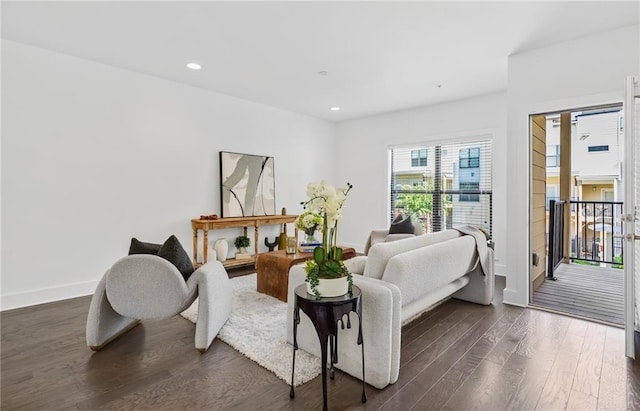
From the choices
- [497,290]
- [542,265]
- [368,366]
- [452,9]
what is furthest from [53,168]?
[542,265]

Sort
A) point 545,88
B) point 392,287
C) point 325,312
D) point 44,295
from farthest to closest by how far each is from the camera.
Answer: point 44,295
point 545,88
point 392,287
point 325,312

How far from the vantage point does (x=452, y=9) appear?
2.66 meters

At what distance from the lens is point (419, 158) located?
5.90 m

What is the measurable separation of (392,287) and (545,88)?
2.83 m

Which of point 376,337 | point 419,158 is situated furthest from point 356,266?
point 419,158

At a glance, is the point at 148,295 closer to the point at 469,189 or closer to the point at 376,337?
the point at 376,337

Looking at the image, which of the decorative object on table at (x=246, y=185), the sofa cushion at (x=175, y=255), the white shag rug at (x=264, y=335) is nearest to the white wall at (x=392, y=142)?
the decorative object on table at (x=246, y=185)

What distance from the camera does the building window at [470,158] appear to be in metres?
5.14

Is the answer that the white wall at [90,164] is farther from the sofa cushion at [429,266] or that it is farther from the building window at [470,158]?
the building window at [470,158]

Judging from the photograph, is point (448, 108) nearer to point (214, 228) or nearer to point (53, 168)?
point (214, 228)

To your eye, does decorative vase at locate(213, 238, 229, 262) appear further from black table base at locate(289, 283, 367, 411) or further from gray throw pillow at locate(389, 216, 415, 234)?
black table base at locate(289, 283, 367, 411)

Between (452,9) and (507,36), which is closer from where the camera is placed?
(452,9)

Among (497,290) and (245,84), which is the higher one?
(245,84)

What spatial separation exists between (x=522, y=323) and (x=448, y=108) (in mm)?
3629
